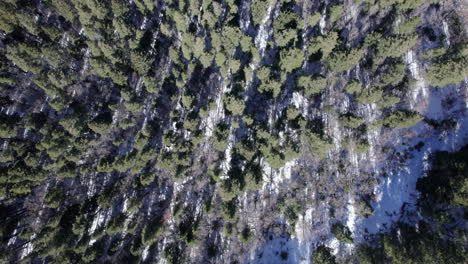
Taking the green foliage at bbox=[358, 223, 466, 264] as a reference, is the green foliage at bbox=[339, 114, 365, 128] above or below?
above

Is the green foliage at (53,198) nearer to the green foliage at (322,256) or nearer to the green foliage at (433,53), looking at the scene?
the green foliage at (322,256)

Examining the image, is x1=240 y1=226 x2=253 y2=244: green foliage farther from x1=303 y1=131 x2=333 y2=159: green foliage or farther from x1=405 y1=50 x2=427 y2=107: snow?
x1=405 y1=50 x2=427 y2=107: snow

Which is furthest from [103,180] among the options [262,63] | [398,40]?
[398,40]

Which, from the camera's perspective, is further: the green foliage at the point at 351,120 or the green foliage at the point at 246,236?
the green foliage at the point at 246,236

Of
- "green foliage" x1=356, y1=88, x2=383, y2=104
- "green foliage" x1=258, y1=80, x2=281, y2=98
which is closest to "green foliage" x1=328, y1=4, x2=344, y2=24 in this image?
"green foliage" x1=356, y1=88, x2=383, y2=104

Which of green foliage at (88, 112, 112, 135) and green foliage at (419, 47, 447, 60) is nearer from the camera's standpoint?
green foliage at (419, 47, 447, 60)

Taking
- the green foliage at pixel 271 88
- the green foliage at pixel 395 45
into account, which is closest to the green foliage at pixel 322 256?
the green foliage at pixel 271 88
